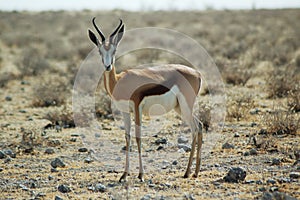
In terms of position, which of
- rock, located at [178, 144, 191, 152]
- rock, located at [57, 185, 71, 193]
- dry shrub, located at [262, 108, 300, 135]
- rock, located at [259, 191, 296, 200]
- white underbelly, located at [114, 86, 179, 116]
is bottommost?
rock, located at [57, 185, 71, 193]

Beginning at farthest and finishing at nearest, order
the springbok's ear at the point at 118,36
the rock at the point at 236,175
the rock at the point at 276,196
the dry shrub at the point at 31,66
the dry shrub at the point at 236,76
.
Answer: the dry shrub at the point at 31,66 → the dry shrub at the point at 236,76 → the springbok's ear at the point at 118,36 → the rock at the point at 236,175 → the rock at the point at 276,196

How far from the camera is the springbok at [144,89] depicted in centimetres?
783

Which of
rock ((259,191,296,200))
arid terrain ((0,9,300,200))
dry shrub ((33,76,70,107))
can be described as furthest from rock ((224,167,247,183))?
dry shrub ((33,76,70,107))

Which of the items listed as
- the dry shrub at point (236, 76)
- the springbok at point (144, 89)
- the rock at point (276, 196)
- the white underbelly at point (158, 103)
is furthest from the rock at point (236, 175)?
the dry shrub at point (236, 76)

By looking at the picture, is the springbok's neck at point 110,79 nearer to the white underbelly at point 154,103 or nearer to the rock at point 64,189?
the white underbelly at point 154,103

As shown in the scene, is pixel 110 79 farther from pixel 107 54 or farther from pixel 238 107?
pixel 238 107

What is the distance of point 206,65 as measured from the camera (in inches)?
806

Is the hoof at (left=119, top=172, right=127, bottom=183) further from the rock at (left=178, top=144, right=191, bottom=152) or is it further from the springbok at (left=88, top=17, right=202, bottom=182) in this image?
the rock at (left=178, top=144, right=191, bottom=152)

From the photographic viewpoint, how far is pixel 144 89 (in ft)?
26.0

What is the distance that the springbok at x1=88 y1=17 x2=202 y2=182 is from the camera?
308 inches

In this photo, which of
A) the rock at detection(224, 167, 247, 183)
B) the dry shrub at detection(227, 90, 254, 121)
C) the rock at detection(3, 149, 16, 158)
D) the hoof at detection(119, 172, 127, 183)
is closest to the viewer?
the rock at detection(224, 167, 247, 183)

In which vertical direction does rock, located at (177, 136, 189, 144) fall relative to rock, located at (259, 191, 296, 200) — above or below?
above

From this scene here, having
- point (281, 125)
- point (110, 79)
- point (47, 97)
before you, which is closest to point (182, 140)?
point (281, 125)

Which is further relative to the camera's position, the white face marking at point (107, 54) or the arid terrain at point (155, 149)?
the white face marking at point (107, 54)
